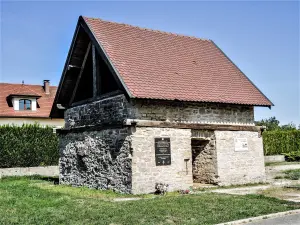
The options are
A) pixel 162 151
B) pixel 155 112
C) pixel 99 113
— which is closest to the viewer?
pixel 162 151

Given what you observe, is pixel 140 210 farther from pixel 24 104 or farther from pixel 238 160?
pixel 24 104

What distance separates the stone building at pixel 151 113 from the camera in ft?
47.1

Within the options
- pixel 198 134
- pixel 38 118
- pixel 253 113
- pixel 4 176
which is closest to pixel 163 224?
pixel 198 134

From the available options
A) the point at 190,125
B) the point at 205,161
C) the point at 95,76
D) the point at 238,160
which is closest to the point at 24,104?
the point at 95,76

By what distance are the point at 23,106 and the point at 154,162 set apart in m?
23.8

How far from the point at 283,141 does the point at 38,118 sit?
21.5m

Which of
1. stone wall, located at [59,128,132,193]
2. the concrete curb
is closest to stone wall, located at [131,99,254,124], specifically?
stone wall, located at [59,128,132,193]

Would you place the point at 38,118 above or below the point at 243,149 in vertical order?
above

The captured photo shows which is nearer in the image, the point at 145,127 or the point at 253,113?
the point at 145,127

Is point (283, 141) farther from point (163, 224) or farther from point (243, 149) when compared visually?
point (163, 224)

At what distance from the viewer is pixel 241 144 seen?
55.2 ft

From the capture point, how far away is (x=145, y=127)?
14.3m

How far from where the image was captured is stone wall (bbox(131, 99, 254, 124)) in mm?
14480

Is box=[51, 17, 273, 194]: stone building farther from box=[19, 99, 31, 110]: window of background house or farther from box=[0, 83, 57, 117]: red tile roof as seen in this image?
box=[19, 99, 31, 110]: window of background house
